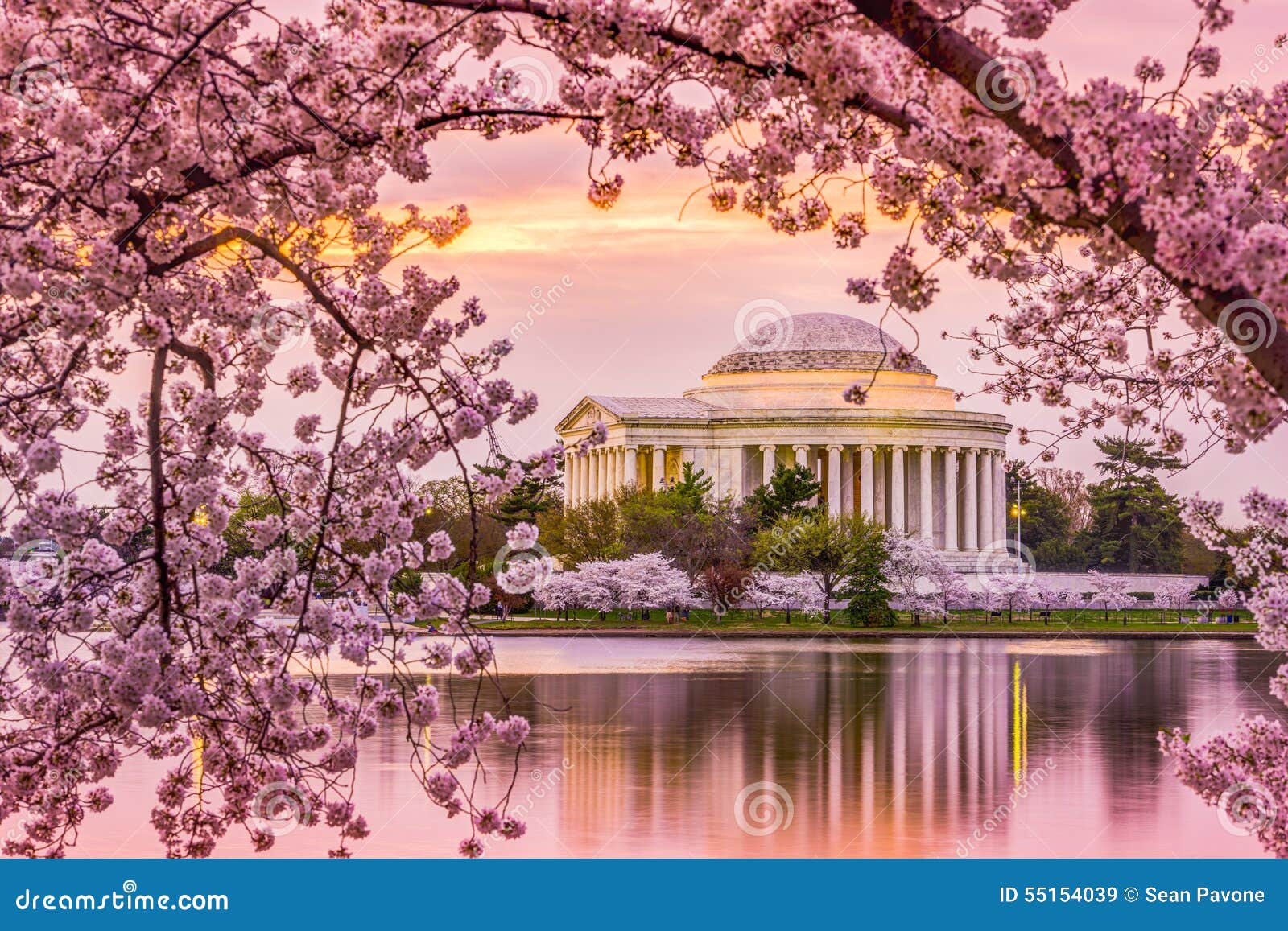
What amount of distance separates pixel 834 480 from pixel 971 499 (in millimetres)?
10412

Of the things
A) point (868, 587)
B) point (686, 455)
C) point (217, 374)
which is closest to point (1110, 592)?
point (868, 587)

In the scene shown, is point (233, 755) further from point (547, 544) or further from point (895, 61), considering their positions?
point (547, 544)

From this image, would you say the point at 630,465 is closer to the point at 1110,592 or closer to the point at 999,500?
the point at 999,500

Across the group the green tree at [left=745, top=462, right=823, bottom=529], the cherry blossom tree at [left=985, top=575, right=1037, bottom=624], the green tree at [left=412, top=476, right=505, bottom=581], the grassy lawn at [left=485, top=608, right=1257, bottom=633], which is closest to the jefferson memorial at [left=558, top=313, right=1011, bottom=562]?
the green tree at [left=412, top=476, right=505, bottom=581]

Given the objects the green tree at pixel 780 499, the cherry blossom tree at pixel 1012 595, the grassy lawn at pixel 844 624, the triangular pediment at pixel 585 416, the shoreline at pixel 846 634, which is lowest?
the shoreline at pixel 846 634

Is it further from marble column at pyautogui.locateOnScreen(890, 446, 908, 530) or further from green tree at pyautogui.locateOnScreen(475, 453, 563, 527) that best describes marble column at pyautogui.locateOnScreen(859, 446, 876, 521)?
green tree at pyautogui.locateOnScreen(475, 453, 563, 527)

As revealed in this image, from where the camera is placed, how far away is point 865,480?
120938 millimetres

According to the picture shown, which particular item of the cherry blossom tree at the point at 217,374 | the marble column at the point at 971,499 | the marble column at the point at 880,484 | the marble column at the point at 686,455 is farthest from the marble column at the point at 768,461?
the cherry blossom tree at the point at 217,374

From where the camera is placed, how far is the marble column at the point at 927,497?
119m

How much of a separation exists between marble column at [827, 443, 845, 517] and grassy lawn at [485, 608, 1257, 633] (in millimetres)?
28121

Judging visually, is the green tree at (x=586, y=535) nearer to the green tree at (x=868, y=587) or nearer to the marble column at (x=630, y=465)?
the green tree at (x=868, y=587)

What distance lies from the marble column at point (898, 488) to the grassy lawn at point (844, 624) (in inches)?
995

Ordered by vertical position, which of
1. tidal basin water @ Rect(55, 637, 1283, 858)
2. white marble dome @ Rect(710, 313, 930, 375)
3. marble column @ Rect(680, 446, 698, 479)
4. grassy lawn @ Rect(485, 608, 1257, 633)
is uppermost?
white marble dome @ Rect(710, 313, 930, 375)

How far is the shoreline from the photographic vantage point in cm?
6925
